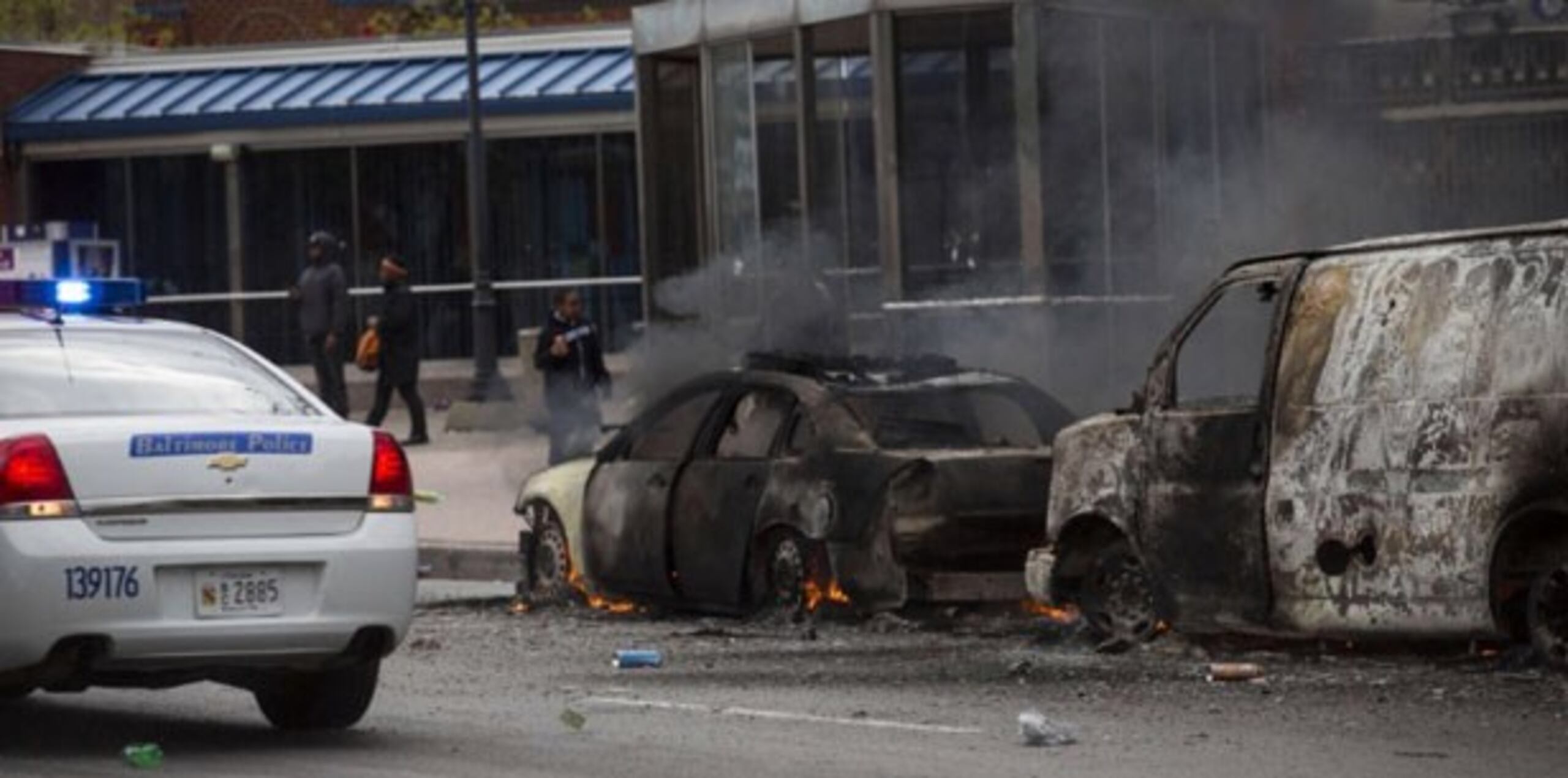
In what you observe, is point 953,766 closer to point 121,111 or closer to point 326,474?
point 326,474

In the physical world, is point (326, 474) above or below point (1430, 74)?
below

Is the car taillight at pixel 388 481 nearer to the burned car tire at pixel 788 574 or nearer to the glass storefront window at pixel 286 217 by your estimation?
the burned car tire at pixel 788 574

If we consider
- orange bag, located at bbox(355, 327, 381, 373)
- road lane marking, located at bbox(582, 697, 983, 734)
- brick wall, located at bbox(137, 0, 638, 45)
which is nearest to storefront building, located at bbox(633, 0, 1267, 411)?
orange bag, located at bbox(355, 327, 381, 373)

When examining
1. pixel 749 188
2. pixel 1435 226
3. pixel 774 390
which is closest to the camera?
pixel 774 390

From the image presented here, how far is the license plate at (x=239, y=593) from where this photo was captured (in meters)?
11.1

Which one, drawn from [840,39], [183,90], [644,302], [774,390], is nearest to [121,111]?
[183,90]

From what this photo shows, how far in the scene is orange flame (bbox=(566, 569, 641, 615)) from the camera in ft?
57.2

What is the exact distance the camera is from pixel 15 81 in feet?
128

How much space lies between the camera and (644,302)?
27.2m

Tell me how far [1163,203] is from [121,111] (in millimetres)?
17369

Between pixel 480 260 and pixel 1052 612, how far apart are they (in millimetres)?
16963

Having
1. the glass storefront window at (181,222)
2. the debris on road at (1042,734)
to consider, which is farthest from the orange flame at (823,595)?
the glass storefront window at (181,222)

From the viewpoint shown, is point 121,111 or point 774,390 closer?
point 774,390

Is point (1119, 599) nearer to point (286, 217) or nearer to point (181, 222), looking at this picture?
point (286, 217)
